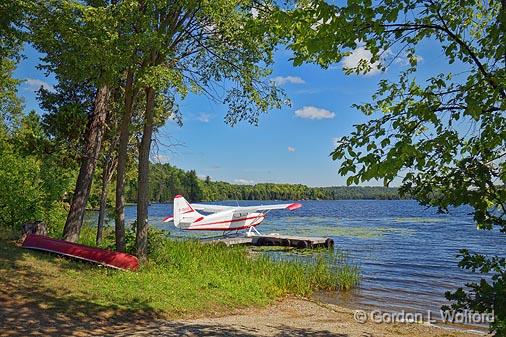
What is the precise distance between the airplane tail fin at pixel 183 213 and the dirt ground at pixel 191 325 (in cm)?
2499

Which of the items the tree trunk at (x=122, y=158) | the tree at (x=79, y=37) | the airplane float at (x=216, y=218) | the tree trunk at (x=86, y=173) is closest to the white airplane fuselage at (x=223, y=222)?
the airplane float at (x=216, y=218)

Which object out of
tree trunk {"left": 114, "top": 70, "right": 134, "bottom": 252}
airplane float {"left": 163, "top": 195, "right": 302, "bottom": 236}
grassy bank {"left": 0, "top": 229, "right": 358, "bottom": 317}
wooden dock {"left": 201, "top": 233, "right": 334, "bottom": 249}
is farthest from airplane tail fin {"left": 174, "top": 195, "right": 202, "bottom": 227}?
tree trunk {"left": 114, "top": 70, "right": 134, "bottom": 252}

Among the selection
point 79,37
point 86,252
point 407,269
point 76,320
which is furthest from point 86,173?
→ point 407,269

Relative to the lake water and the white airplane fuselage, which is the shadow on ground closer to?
the lake water

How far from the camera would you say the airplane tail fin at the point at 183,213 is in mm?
34862

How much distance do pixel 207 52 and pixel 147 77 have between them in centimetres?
356

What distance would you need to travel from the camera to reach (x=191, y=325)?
7.99 m

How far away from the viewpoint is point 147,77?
10172mm

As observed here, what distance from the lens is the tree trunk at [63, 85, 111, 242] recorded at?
14.8 metres

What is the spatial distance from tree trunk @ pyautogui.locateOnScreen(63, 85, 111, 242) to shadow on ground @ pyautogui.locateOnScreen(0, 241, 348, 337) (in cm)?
521

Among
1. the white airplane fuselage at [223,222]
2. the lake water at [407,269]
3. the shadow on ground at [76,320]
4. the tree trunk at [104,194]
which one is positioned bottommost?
the lake water at [407,269]

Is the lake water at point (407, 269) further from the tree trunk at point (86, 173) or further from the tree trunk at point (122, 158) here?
the tree trunk at point (86, 173)

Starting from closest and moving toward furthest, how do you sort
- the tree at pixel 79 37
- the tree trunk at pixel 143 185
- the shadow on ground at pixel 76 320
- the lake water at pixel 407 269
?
the shadow on ground at pixel 76 320 → the tree at pixel 79 37 → the tree trunk at pixel 143 185 → the lake water at pixel 407 269

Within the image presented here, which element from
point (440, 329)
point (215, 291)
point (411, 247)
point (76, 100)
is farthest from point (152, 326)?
point (411, 247)
